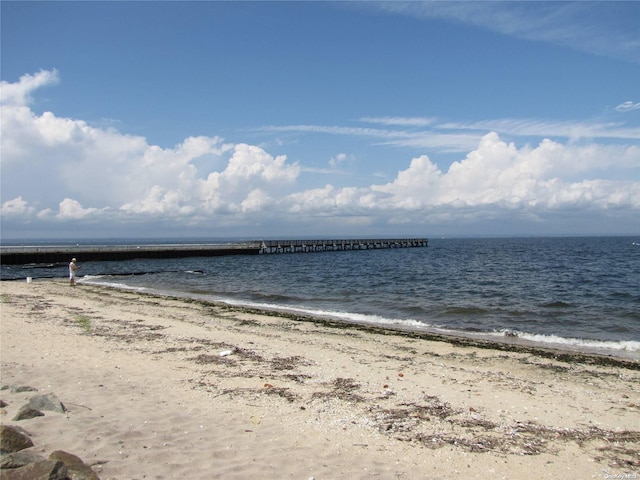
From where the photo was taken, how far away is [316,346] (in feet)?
39.8

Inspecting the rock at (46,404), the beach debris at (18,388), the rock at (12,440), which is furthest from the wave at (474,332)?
the rock at (12,440)

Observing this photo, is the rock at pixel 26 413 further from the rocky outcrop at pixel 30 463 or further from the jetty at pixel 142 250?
the jetty at pixel 142 250

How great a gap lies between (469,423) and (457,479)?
1.76 m

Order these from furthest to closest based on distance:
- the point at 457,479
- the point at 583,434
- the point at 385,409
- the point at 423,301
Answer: the point at 423,301, the point at 385,409, the point at 583,434, the point at 457,479

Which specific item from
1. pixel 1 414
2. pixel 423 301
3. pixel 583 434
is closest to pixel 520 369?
pixel 583 434

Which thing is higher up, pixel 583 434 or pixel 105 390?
pixel 105 390

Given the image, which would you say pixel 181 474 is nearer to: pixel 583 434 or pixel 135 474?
pixel 135 474

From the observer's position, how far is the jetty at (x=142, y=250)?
49.4m

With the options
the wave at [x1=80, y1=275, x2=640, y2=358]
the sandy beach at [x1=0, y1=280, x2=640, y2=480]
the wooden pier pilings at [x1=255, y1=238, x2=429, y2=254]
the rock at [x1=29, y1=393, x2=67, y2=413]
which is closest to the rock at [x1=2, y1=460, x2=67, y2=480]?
the sandy beach at [x1=0, y1=280, x2=640, y2=480]

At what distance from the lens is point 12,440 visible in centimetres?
473

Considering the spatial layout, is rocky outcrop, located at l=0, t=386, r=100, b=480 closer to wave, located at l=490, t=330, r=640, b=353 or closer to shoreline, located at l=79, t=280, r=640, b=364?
shoreline, located at l=79, t=280, r=640, b=364

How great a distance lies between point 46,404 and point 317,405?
12.4ft

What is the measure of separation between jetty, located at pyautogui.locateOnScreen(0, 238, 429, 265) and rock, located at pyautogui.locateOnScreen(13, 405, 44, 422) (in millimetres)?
49787

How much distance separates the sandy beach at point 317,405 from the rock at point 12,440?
25cm
